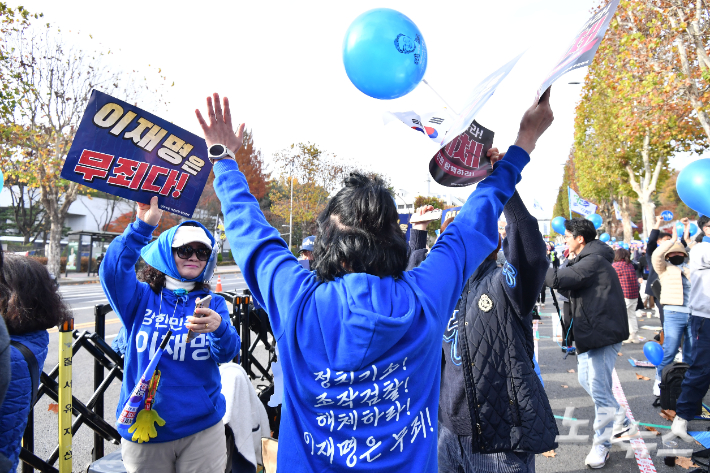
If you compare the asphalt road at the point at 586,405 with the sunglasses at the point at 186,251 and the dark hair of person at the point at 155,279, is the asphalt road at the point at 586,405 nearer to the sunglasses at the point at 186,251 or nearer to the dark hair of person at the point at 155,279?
the dark hair of person at the point at 155,279

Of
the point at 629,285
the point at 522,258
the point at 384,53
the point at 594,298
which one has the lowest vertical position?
the point at 629,285

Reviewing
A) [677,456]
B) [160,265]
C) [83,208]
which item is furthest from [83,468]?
[83,208]

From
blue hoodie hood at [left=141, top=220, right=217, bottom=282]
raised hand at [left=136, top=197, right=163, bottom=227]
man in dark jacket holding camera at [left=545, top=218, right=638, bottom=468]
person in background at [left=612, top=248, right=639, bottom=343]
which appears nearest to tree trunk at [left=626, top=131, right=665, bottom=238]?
person in background at [left=612, top=248, right=639, bottom=343]

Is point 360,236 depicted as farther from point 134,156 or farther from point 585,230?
point 585,230

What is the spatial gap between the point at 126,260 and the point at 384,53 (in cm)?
185

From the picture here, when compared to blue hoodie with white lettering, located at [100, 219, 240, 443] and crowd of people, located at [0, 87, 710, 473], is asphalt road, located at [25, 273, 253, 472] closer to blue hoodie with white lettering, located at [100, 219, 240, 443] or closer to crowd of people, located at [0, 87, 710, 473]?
blue hoodie with white lettering, located at [100, 219, 240, 443]

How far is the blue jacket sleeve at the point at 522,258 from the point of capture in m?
2.16

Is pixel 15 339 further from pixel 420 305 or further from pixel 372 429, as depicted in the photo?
pixel 420 305

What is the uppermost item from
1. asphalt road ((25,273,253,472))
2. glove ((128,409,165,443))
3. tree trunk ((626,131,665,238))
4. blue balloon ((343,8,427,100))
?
tree trunk ((626,131,665,238))

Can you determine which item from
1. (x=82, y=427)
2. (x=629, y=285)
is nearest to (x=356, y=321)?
(x=82, y=427)

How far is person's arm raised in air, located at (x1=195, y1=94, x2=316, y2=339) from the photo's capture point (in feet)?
4.08

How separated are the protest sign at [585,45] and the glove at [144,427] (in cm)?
229

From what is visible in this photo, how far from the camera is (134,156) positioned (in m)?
2.20

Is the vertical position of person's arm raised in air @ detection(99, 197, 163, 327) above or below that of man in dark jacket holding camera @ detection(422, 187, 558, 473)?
above
